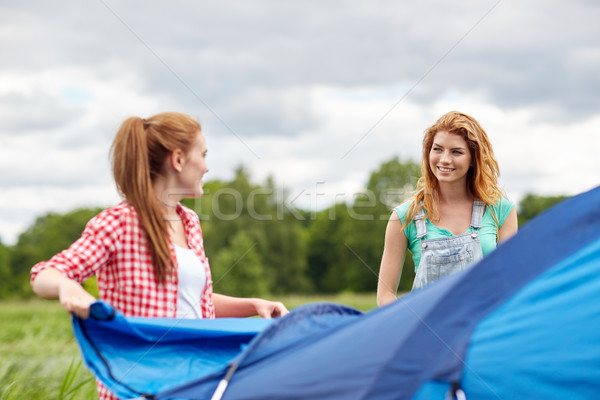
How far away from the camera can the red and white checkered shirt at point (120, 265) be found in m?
2.05

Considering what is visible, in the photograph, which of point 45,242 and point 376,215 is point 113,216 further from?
point 45,242

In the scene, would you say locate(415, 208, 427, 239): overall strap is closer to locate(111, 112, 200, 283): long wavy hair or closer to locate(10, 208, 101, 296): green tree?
locate(111, 112, 200, 283): long wavy hair

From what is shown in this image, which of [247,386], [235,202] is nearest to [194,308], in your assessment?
[247,386]

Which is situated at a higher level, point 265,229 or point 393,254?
point 393,254

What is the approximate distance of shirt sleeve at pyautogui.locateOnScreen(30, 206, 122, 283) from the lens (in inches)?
79.1

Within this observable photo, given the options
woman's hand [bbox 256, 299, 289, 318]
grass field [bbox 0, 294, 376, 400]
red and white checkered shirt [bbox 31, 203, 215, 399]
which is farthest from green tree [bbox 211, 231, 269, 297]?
red and white checkered shirt [bbox 31, 203, 215, 399]

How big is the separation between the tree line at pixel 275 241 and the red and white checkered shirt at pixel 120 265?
99.6 feet

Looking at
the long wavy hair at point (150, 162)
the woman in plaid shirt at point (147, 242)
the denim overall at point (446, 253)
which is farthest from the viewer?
the denim overall at point (446, 253)

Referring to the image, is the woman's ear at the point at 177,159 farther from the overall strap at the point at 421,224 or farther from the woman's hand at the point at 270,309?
the overall strap at the point at 421,224

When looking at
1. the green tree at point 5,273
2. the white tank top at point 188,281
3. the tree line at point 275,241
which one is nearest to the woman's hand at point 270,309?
the white tank top at point 188,281

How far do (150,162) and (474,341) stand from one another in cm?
131

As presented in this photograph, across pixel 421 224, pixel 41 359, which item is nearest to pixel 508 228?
pixel 421 224

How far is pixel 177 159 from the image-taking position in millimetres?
2395

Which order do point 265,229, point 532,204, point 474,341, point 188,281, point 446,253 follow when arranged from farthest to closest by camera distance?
1. point 532,204
2. point 265,229
3. point 446,253
4. point 188,281
5. point 474,341
